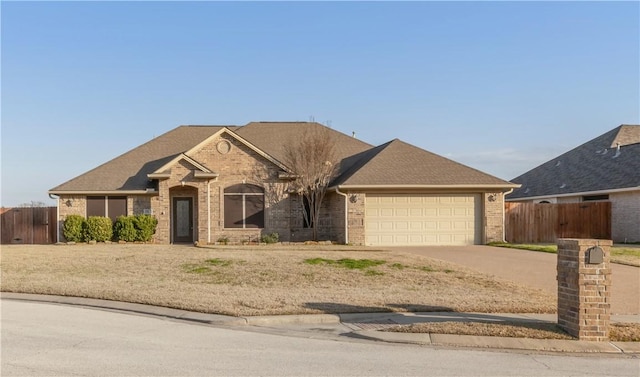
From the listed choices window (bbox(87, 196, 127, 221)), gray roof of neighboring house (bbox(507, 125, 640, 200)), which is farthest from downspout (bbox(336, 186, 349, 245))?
gray roof of neighboring house (bbox(507, 125, 640, 200))

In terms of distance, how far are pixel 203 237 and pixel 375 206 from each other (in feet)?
26.8

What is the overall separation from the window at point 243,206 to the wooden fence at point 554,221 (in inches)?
471

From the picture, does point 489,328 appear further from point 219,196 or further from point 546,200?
point 546,200

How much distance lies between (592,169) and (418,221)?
13.2 m

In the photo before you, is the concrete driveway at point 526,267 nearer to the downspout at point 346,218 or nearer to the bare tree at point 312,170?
the downspout at point 346,218

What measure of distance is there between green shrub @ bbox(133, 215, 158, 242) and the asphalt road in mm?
16758

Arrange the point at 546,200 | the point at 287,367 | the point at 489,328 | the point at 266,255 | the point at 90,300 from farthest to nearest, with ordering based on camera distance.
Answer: the point at 546,200
the point at 266,255
the point at 90,300
the point at 489,328
the point at 287,367

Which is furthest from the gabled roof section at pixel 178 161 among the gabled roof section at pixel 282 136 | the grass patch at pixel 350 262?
the grass patch at pixel 350 262

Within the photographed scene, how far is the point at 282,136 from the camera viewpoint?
32.8m

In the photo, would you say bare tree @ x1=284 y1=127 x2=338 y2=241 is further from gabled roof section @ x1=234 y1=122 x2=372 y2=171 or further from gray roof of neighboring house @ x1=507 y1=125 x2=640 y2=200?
gray roof of neighboring house @ x1=507 y1=125 x2=640 y2=200

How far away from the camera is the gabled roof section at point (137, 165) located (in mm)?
27047

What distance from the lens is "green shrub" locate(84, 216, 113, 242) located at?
25969 millimetres

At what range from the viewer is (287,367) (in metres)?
6.89

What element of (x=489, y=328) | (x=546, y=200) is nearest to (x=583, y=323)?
(x=489, y=328)
